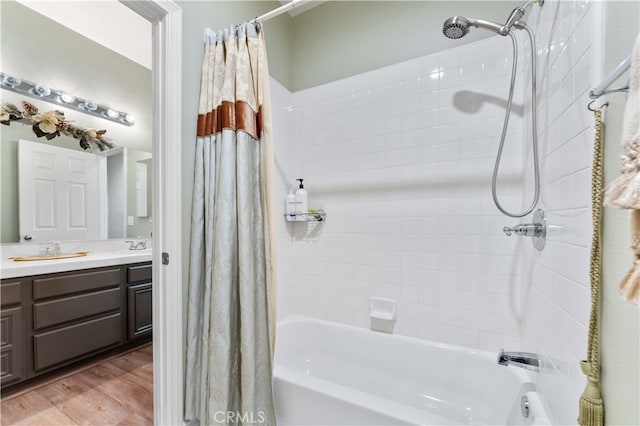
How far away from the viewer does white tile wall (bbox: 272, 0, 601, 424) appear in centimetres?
89

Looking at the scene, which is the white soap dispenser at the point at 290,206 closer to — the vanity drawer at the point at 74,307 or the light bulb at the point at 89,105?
the vanity drawer at the point at 74,307

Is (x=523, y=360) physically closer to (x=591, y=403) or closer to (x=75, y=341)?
(x=591, y=403)

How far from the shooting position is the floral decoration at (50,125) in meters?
1.97

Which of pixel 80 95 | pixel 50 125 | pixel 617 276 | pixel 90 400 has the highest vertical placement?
pixel 80 95

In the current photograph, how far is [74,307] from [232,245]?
5.30 ft

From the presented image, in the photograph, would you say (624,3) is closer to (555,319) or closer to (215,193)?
(555,319)

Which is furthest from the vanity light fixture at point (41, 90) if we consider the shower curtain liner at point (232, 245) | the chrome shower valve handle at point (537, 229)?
the chrome shower valve handle at point (537, 229)

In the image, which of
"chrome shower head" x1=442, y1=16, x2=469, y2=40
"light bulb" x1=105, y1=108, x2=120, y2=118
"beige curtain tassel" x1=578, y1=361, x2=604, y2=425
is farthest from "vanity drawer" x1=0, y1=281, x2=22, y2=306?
"chrome shower head" x1=442, y1=16, x2=469, y2=40

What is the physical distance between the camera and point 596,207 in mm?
603

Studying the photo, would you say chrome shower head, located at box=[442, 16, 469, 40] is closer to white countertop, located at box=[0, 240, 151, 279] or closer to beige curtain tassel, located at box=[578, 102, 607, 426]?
beige curtain tassel, located at box=[578, 102, 607, 426]

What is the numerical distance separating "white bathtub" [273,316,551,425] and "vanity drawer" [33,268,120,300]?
143cm

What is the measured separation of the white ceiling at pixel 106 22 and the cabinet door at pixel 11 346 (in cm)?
222

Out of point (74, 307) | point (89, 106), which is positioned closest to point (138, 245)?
point (74, 307)

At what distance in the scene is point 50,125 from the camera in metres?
2.14
